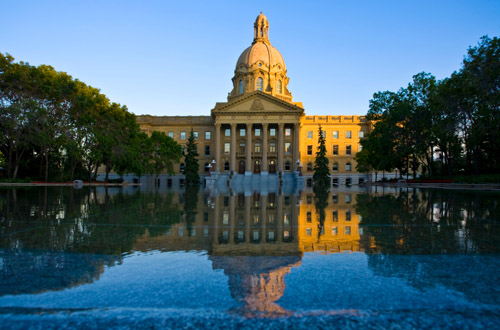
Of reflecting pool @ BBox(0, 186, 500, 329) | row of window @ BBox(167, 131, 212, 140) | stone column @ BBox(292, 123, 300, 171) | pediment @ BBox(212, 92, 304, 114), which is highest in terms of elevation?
pediment @ BBox(212, 92, 304, 114)

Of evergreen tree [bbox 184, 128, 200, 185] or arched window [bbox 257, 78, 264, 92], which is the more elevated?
arched window [bbox 257, 78, 264, 92]

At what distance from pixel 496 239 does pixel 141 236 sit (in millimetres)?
5913

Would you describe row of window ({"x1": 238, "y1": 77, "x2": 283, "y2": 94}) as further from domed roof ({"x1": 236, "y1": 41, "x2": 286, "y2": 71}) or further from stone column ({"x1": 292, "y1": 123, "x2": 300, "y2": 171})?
stone column ({"x1": 292, "y1": 123, "x2": 300, "y2": 171})

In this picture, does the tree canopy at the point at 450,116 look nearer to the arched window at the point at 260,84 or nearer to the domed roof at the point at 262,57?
the arched window at the point at 260,84

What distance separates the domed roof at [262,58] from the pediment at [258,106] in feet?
52.0

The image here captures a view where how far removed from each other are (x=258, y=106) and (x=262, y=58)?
18.7 meters

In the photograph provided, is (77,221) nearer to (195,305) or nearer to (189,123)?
(195,305)

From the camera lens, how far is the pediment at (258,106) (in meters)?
56.1

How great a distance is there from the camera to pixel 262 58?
70.2 m

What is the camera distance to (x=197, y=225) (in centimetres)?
685

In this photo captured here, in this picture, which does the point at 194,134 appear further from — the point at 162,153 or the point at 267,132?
the point at 162,153

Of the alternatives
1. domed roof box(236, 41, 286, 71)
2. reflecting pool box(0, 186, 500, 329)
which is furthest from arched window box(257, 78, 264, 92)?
reflecting pool box(0, 186, 500, 329)

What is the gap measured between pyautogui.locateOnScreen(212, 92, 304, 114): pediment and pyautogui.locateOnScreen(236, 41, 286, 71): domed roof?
1584 cm

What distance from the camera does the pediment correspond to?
2207 inches
